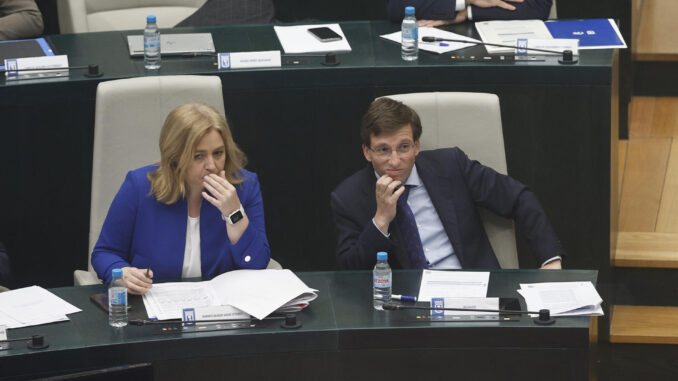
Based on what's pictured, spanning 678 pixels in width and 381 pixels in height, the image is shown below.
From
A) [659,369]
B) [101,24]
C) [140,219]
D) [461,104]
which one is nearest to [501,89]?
[461,104]

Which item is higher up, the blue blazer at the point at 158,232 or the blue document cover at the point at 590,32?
the blue document cover at the point at 590,32

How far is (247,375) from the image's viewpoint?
8.86 feet

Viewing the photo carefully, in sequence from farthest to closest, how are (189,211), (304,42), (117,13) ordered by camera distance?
(117,13)
(304,42)
(189,211)

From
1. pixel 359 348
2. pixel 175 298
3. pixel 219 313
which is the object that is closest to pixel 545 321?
pixel 359 348

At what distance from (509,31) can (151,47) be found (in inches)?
50.5

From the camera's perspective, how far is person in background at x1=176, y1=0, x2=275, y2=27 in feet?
15.2

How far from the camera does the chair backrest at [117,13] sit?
4.82 meters

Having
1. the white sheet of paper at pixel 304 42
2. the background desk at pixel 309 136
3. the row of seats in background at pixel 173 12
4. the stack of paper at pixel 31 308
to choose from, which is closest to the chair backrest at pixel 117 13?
the row of seats in background at pixel 173 12

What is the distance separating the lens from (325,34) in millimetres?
4180

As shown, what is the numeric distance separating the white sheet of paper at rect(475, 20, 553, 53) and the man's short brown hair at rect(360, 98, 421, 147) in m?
0.81

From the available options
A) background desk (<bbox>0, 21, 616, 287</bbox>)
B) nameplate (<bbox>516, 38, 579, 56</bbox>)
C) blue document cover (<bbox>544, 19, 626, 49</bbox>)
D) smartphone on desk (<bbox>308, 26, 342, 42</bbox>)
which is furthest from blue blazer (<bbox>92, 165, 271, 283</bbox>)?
blue document cover (<bbox>544, 19, 626, 49</bbox>)

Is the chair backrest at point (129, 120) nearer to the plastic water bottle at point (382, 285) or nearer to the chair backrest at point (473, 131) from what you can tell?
the chair backrest at point (473, 131)

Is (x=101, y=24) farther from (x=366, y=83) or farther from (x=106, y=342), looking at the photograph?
(x=106, y=342)

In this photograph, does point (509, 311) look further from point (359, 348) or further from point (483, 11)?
point (483, 11)
